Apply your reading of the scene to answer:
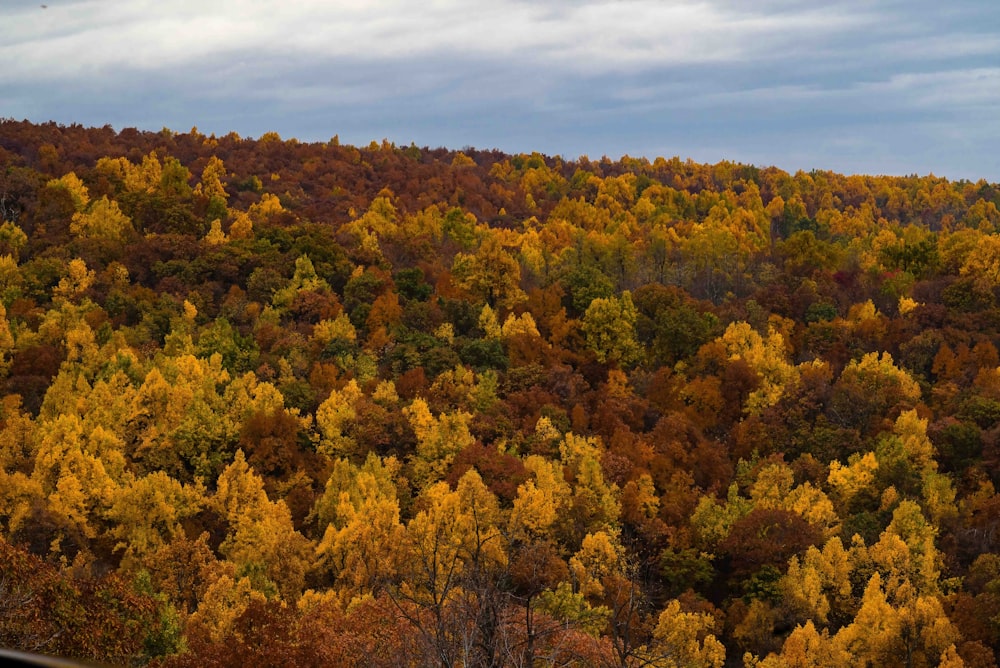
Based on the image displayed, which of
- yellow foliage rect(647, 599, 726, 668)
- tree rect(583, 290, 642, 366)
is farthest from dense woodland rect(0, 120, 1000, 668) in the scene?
tree rect(583, 290, 642, 366)

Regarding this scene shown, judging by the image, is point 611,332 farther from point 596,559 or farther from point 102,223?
point 102,223

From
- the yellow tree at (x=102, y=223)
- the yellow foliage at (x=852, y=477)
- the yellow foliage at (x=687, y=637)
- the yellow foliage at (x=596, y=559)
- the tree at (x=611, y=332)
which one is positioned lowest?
the yellow foliage at (x=687, y=637)

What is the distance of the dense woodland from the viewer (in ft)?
87.6

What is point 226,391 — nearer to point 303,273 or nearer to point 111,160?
point 303,273

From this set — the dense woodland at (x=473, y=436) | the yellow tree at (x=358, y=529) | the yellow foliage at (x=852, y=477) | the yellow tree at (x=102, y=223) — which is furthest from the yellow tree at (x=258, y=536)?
the yellow tree at (x=102, y=223)

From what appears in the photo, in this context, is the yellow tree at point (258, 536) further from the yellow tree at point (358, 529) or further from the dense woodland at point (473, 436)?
the yellow tree at point (358, 529)

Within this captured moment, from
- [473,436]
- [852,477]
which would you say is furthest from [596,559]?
[852,477]

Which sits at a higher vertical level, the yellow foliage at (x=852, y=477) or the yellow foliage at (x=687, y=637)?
the yellow foliage at (x=852, y=477)

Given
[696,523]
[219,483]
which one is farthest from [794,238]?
[219,483]

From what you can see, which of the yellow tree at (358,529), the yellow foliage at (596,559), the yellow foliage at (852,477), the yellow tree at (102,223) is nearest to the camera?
the yellow tree at (358,529)

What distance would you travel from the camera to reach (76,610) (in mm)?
13977

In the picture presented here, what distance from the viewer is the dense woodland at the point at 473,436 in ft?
87.6

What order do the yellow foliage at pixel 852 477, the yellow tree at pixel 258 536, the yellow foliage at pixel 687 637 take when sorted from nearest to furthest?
the yellow foliage at pixel 687 637
the yellow tree at pixel 258 536
the yellow foliage at pixel 852 477

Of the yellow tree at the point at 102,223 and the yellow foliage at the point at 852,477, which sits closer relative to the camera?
the yellow foliage at the point at 852,477
